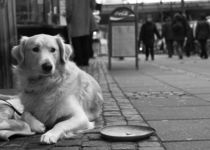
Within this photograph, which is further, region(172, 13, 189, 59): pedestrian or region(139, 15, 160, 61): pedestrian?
region(172, 13, 189, 59): pedestrian

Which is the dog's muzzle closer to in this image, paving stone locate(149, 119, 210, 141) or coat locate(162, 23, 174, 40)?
paving stone locate(149, 119, 210, 141)

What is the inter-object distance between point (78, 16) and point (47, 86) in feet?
25.6

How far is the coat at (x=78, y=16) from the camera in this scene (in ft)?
40.3

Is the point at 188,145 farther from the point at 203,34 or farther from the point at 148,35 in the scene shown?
the point at 203,34

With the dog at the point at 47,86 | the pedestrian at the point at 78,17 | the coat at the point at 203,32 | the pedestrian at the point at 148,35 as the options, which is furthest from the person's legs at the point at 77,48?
the coat at the point at 203,32

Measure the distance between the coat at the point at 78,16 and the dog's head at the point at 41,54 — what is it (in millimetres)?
7507

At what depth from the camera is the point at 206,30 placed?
23.3 meters

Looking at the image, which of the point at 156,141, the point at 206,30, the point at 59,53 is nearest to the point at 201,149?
the point at 156,141

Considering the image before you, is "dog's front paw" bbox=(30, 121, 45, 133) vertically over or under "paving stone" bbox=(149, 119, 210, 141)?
over

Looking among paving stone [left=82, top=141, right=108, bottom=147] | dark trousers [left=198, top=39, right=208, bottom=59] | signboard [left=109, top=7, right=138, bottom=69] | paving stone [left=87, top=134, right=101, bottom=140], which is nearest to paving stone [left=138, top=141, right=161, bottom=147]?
paving stone [left=82, top=141, right=108, bottom=147]

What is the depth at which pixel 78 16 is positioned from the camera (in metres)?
12.3

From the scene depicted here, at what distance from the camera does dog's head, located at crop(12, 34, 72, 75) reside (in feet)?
14.8

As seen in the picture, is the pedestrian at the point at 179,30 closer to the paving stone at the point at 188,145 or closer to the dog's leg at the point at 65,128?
the dog's leg at the point at 65,128

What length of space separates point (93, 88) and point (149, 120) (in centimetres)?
81
